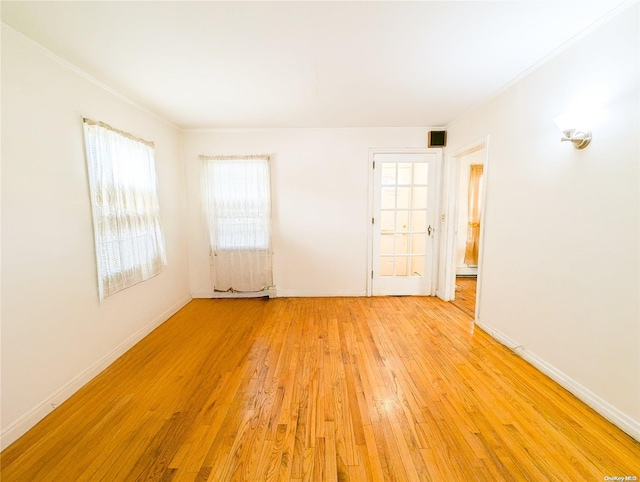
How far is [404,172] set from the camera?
11.7 feet

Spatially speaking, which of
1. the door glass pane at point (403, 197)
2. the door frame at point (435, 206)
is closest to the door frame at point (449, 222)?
the door frame at point (435, 206)

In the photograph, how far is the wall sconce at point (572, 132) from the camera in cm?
162

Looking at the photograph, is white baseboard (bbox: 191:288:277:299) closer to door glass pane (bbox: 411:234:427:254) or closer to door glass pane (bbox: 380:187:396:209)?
door glass pane (bbox: 380:187:396:209)

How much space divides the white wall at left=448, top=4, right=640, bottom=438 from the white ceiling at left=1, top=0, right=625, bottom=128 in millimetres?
262

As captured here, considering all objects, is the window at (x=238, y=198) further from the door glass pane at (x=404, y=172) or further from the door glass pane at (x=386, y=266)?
the door glass pane at (x=404, y=172)

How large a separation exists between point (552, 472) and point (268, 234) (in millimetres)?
3211

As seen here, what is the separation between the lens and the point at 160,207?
9.75 feet

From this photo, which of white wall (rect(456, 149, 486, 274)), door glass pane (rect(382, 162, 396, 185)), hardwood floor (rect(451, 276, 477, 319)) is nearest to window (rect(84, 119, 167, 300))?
door glass pane (rect(382, 162, 396, 185))

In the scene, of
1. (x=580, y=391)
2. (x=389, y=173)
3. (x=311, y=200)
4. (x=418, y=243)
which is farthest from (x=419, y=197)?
(x=580, y=391)

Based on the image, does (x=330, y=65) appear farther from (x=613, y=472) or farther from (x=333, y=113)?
(x=613, y=472)

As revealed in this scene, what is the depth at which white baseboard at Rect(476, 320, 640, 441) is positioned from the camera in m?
1.41

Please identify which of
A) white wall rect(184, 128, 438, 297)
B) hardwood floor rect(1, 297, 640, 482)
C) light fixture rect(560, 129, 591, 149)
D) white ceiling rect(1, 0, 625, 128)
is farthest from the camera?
white wall rect(184, 128, 438, 297)

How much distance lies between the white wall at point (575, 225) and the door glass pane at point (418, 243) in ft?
3.85

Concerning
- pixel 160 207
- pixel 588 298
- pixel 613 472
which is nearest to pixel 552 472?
pixel 613 472
